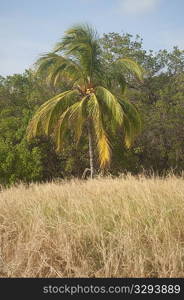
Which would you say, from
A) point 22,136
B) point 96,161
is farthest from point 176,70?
point 22,136

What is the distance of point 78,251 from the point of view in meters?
3.86

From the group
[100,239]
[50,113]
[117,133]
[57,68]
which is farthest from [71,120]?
[100,239]

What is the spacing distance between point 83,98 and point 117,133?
504 cm

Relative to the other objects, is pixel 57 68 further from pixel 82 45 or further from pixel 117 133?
pixel 117 133

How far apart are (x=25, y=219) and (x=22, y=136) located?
12439 millimetres

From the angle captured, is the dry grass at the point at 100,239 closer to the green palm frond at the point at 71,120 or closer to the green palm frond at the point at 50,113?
the green palm frond at the point at 71,120

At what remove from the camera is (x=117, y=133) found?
1738cm

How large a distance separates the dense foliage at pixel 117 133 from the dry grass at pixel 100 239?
11.2 metres

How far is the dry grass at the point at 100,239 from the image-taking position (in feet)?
11.5

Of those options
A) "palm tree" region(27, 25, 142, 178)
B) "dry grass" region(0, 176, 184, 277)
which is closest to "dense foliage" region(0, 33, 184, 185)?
"palm tree" region(27, 25, 142, 178)

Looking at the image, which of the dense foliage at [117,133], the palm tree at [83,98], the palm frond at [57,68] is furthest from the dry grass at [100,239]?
the dense foliage at [117,133]

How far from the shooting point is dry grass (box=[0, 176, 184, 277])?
3.49 metres

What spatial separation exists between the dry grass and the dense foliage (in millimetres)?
11208

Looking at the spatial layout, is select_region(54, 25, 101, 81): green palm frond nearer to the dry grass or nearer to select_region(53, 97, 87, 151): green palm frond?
select_region(53, 97, 87, 151): green palm frond
